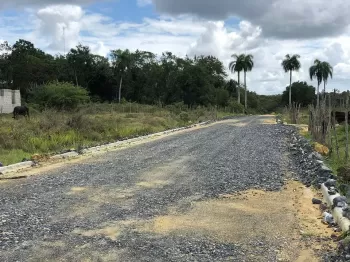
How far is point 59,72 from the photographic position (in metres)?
64.8

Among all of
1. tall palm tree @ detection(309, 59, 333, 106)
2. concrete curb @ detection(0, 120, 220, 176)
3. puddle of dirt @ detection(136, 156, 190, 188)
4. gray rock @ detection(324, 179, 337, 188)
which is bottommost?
puddle of dirt @ detection(136, 156, 190, 188)

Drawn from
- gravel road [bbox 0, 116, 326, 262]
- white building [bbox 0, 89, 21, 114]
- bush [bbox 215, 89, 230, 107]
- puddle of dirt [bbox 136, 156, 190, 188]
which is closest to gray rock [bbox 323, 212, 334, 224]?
gravel road [bbox 0, 116, 326, 262]

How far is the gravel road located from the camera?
5418 mm

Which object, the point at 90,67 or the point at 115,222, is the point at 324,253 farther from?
the point at 90,67

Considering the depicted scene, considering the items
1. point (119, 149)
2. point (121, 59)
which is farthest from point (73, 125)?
point (121, 59)

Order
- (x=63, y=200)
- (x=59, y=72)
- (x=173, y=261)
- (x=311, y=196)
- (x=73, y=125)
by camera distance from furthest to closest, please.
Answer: (x=59, y=72), (x=73, y=125), (x=311, y=196), (x=63, y=200), (x=173, y=261)

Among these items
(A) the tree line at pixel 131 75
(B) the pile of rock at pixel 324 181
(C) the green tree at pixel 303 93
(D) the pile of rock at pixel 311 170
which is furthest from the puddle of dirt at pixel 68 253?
(C) the green tree at pixel 303 93

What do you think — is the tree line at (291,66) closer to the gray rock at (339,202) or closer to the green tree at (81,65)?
the green tree at (81,65)

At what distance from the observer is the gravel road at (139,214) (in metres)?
5.42

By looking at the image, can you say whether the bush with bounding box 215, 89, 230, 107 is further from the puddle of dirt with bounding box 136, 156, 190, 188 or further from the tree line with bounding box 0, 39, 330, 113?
the puddle of dirt with bounding box 136, 156, 190, 188

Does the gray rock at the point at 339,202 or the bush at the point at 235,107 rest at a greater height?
the bush at the point at 235,107

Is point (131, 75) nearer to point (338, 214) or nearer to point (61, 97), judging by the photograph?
point (61, 97)

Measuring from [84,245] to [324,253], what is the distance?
Answer: 302 centimetres

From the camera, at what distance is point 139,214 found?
7090 mm
